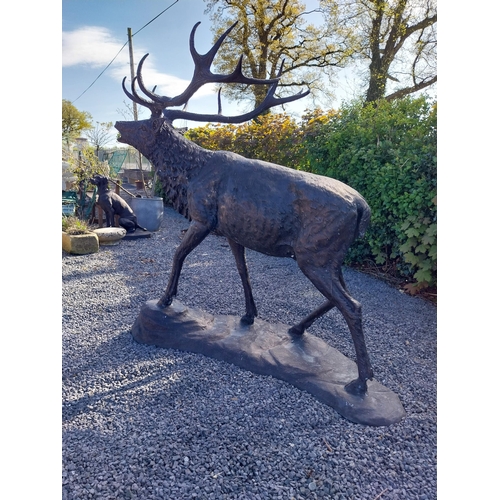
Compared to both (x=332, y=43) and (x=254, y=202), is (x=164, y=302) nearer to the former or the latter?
(x=254, y=202)

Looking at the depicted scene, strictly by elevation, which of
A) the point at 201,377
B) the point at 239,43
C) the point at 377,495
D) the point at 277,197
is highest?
the point at 239,43

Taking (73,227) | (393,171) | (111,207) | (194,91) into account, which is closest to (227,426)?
(194,91)

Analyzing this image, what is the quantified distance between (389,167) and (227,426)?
404 cm

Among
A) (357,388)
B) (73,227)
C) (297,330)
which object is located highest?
(73,227)

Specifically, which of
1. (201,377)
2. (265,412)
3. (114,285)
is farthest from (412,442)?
(114,285)

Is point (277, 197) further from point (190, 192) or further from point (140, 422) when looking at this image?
point (140, 422)

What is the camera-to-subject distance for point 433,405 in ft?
8.98

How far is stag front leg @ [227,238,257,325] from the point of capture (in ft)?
11.2

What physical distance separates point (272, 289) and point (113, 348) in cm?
231

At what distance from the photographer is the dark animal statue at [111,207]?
8438 mm

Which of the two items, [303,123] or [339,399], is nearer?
[339,399]

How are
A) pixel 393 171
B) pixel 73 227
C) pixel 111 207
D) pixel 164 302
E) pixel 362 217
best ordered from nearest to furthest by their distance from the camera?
pixel 362 217 < pixel 164 302 < pixel 393 171 < pixel 73 227 < pixel 111 207

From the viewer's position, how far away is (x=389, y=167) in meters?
5.08

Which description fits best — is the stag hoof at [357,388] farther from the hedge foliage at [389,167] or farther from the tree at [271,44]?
the tree at [271,44]
